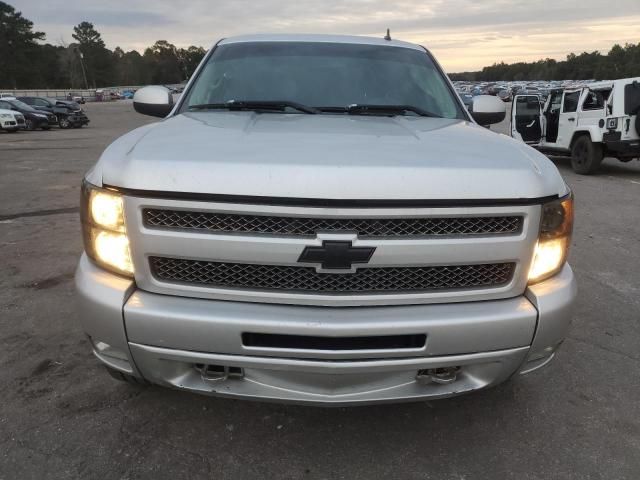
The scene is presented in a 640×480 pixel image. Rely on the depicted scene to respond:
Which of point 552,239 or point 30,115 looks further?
point 30,115

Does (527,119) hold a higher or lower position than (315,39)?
lower

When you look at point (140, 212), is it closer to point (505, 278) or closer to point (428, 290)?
point (428, 290)

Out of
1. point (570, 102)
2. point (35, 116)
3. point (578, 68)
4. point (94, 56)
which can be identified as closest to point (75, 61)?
point (94, 56)

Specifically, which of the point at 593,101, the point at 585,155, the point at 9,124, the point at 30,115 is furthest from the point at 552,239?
the point at 30,115

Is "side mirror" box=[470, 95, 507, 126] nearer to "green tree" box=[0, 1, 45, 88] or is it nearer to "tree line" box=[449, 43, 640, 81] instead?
"tree line" box=[449, 43, 640, 81]

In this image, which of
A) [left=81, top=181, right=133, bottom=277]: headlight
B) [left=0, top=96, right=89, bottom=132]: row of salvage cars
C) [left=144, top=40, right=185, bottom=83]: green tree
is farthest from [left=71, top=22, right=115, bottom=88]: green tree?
[left=81, top=181, right=133, bottom=277]: headlight

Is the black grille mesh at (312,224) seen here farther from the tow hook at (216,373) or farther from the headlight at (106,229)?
the tow hook at (216,373)

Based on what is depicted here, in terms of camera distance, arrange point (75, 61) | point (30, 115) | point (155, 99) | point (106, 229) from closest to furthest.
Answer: point (106, 229)
point (155, 99)
point (30, 115)
point (75, 61)

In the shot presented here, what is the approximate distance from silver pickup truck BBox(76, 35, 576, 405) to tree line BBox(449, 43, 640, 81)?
315ft

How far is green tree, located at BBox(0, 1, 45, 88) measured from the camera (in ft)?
317

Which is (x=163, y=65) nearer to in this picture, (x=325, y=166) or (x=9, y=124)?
(x=9, y=124)

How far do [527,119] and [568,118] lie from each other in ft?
5.52

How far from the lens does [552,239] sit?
2.10m

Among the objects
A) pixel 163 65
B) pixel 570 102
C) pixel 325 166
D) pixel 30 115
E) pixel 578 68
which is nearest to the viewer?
pixel 325 166
